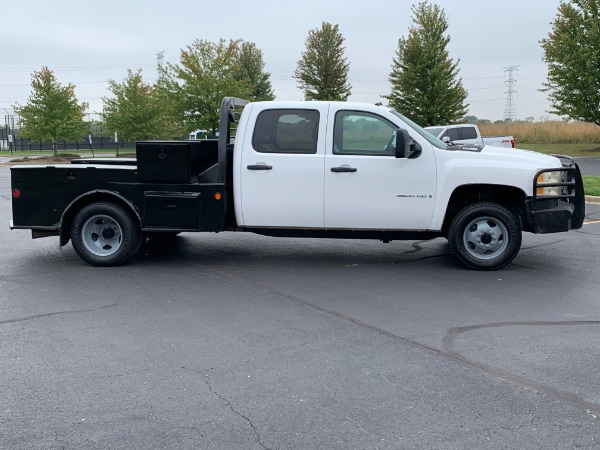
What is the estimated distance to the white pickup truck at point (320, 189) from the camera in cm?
770

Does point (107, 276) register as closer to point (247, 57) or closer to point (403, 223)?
point (403, 223)

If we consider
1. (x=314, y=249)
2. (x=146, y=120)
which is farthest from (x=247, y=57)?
(x=314, y=249)

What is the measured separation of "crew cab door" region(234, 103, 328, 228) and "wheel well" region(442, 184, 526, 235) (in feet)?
5.58

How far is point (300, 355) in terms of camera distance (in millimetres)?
4902

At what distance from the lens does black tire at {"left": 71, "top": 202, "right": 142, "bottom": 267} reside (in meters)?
8.09

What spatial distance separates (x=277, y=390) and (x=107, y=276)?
412 centimetres

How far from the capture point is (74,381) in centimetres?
439

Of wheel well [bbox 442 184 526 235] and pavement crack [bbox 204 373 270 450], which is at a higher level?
wheel well [bbox 442 184 526 235]

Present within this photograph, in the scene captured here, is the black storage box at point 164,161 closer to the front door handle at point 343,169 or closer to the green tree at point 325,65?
the front door handle at point 343,169

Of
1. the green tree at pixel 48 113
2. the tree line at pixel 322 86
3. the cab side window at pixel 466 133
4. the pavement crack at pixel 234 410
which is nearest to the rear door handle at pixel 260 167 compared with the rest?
the pavement crack at pixel 234 410

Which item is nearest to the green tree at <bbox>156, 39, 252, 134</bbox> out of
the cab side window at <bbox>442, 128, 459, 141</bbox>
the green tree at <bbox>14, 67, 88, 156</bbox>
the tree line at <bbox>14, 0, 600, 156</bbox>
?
the tree line at <bbox>14, 0, 600, 156</bbox>

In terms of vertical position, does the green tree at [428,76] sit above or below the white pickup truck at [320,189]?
above

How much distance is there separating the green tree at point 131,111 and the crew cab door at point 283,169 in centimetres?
3494

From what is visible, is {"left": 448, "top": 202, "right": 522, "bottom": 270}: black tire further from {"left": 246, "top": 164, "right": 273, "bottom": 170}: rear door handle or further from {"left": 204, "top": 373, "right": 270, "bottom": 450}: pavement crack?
{"left": 204, "top": 373, "right": 270, "bottom": 450}: pavement crack
